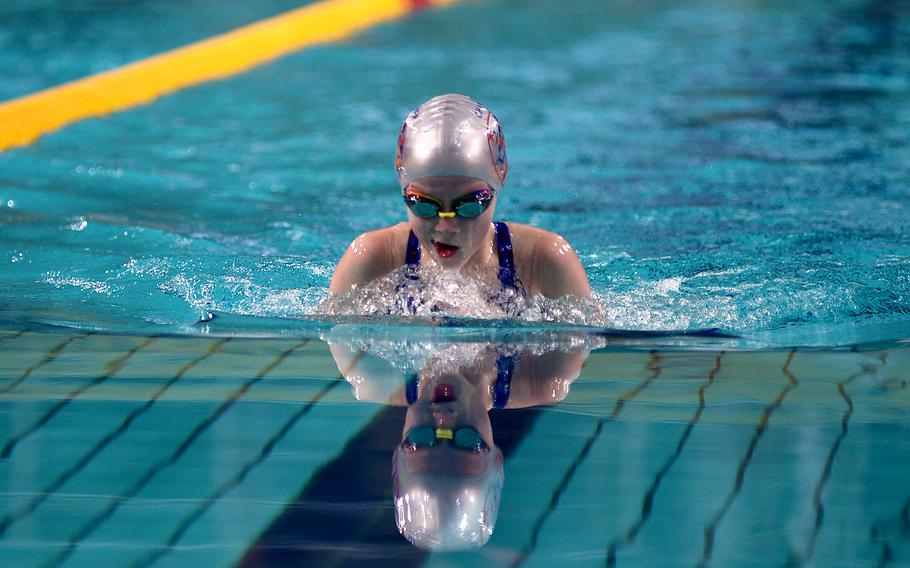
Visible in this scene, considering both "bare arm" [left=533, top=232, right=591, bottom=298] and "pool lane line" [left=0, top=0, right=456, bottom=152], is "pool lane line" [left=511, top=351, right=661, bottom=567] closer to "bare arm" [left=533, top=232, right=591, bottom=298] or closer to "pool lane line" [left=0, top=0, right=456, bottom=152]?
"bare arm" [left=533, top=232, right=591, bottom=298]

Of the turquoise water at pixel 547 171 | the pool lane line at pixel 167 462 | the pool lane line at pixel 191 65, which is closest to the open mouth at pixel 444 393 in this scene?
the pool lane line at pixel 167 462

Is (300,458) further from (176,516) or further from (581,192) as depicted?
(581,192)

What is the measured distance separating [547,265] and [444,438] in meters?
1.10

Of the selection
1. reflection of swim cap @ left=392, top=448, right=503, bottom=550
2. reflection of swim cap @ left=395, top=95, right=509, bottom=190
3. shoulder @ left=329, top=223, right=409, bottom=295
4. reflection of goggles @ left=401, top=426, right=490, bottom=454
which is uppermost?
reflection of swim cap @ left=395, top=95, right=509, bottom=190

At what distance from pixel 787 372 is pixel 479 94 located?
494 centimetres

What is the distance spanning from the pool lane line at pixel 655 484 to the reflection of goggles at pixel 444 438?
0.32m

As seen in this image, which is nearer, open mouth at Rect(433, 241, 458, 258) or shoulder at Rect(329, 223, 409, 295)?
open mouth at Rect(433, 241, 458, 258)

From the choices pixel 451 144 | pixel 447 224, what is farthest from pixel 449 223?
pixel 451 144

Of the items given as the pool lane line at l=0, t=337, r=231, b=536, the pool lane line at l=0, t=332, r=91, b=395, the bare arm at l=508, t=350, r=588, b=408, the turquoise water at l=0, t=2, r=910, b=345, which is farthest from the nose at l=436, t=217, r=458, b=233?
the pool lane line at l=0, t=332, r=91, b=395

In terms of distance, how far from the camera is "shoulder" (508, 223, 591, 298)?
10.6ft

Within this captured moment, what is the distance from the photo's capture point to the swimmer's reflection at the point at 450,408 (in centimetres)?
200

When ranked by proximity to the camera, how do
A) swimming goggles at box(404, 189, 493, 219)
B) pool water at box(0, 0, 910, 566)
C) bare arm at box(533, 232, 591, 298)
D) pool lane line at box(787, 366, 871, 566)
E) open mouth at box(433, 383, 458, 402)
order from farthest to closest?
bare arm at box(533, 232, 591, 298) < swimming goggles at box(404, 189, 493, 219) < open mouth at box(433, 383, 458, 402) < pool water at box(0, 0, 910, 566) < pool lane line at box(787, 366, 871, 566)

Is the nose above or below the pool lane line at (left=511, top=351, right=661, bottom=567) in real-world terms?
above

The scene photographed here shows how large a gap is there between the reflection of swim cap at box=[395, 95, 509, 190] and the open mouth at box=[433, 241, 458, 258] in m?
0.17
